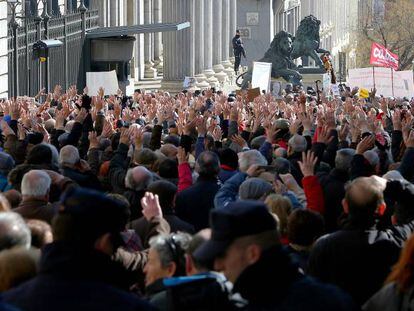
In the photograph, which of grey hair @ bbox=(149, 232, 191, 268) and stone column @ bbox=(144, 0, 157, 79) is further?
stone column @ bbox=(144, 0, 157, 79)

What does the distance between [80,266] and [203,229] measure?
8.79 feet

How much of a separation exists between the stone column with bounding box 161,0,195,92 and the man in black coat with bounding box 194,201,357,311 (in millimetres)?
43957

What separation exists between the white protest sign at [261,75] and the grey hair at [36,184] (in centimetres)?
2505

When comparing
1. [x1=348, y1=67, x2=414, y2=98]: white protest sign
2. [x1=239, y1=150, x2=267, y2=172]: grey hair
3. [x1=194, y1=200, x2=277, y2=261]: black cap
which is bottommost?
[x1=348, y1=67, x2=414, y2=98]: white protest sign

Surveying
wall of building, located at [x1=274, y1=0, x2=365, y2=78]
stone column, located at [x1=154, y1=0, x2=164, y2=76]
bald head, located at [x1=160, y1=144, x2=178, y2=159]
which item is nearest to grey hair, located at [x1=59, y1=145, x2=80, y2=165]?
bald head, located at [x1=160, y1=144, x2=178, y2=159]

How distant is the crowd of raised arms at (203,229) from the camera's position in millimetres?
6176

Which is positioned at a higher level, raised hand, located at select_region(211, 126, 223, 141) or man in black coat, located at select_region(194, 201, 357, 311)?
man in black coat, located at select_region(194, 201, 357, 311)

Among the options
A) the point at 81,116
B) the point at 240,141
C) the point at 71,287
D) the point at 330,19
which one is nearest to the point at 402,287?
the point at 71,287

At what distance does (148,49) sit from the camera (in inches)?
2495

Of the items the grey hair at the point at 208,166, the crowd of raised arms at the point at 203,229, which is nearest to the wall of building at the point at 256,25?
the crowd of raised arms at the point at 203,229

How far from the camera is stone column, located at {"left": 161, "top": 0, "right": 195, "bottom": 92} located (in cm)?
5094

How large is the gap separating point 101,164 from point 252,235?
8176 millimetres

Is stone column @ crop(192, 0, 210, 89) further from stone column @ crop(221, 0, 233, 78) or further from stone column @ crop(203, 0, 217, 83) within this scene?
stone column @ crop(221, 0, 233, 78)

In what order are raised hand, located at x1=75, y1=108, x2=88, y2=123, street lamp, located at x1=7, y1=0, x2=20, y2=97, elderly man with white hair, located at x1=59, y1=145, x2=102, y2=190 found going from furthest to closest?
street lamp, located at x1=7, y1=0, x2=20, y2=97
raised hand, located at x1=75, y1=108, x2=88, y2=123
elderly man with white hair, located at x1=59, y1=145, x2=102, y2=190
